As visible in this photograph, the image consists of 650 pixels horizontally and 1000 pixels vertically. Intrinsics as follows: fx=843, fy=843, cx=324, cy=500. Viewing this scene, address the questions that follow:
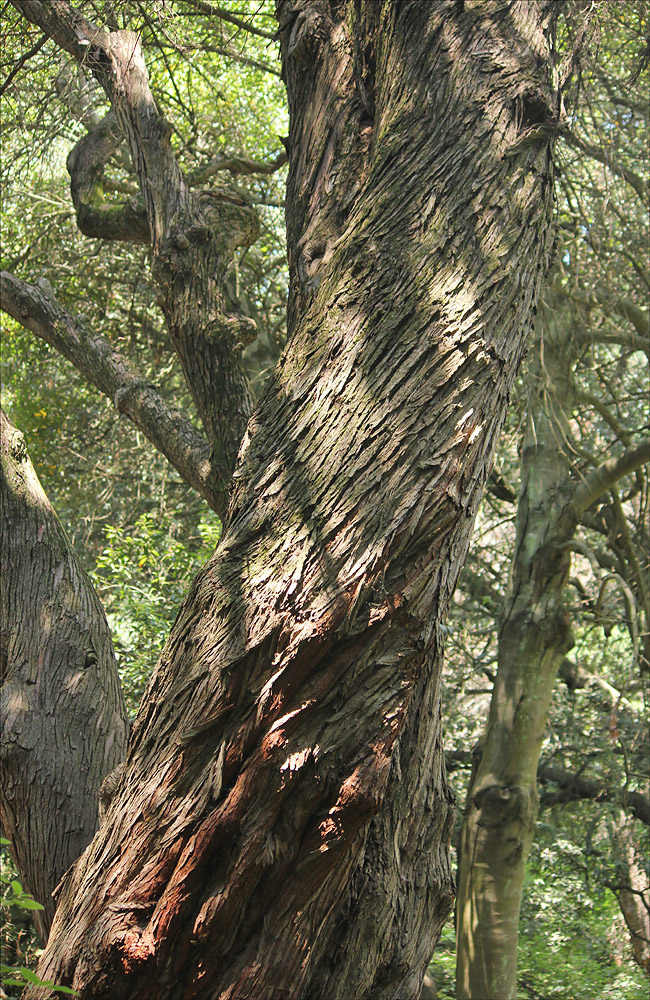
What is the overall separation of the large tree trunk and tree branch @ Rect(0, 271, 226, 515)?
2.80 feet

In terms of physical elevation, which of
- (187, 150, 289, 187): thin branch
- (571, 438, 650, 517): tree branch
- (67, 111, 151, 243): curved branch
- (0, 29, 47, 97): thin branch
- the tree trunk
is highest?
(187, 150, 289, 187): thin branch

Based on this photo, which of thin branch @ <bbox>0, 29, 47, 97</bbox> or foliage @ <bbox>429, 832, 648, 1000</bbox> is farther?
foliage @ <bbox>429, 832, 648, 1000</bbox>

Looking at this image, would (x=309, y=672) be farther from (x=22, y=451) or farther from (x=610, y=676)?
(x=610, y=676)

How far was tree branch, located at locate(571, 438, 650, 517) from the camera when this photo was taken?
5146 millimetres

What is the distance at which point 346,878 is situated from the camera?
5.96 feet

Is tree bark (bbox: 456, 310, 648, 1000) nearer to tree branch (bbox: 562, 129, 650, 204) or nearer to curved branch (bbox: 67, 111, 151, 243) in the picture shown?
tree branch (bbox: 562, 129, 650, 204)

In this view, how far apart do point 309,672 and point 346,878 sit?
1.55 feet

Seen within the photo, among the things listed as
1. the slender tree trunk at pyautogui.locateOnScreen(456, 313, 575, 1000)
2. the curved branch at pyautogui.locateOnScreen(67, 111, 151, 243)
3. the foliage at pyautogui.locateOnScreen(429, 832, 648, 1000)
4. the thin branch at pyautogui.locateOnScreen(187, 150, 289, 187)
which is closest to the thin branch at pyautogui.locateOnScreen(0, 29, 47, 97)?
the curved branch at pyautogui.locateOnScreen(67, 111, 151, 243)

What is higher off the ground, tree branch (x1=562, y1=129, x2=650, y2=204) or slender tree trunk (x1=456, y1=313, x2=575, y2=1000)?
tree branch (x1=562, y1=129, x2=650, y2=204)

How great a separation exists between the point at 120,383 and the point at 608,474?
3268mm

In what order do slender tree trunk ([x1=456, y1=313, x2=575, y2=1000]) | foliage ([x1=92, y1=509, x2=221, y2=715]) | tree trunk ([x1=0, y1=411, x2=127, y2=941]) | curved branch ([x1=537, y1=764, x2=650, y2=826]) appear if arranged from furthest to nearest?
curved branch ([x1=537, y1=764, x2=650, y2=826])
foliage ([x1=92, y1=509, x2=221, y2=715])
slender tree trunk ([x1=456, y1=313, x2=575, y2=1000])
tree trunk ([x1=0, y1=411, x2=127, y2=941])

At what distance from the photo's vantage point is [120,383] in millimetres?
3596

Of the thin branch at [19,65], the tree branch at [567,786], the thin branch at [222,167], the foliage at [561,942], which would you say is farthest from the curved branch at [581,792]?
the thin branch at [19,65]

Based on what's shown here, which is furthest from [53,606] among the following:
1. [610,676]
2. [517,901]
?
[610,676]
